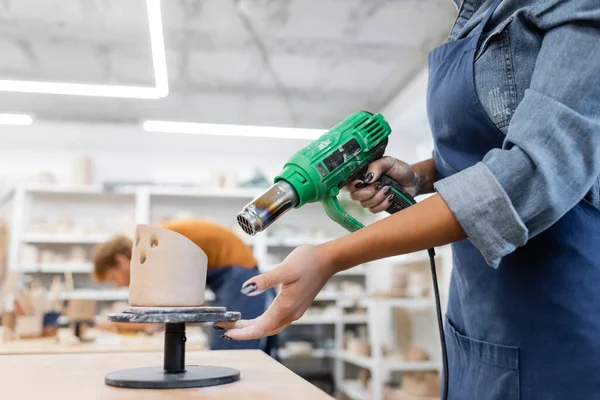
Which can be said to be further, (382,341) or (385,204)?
(382,341)

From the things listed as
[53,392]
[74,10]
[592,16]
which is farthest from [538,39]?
[74,10]

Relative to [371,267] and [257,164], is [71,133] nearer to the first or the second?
[257,164]

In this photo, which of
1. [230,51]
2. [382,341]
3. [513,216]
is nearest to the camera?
[513,216]

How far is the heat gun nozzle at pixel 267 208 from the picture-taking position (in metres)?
0.87

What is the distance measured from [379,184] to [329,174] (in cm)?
12

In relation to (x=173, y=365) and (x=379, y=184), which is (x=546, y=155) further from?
(x=173, y=365)

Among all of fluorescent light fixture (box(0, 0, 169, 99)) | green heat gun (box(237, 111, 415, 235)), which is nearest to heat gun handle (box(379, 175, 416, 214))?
green heat gun (box(237, 111, 415, 235))

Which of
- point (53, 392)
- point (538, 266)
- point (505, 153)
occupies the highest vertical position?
point (505, 153)

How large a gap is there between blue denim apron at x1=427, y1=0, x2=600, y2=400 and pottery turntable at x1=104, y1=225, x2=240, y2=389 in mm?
418

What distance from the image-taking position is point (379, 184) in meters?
1.04

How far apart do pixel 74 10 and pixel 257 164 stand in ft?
10.3

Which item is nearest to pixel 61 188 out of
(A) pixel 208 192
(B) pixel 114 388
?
(A) pixel 208 192

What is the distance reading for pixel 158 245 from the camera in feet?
3.28

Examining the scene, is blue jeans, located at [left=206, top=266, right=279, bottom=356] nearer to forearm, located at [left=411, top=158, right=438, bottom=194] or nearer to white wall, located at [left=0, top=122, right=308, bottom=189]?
forearm, located at [left=411, top=158, right=438, bottom=194]
